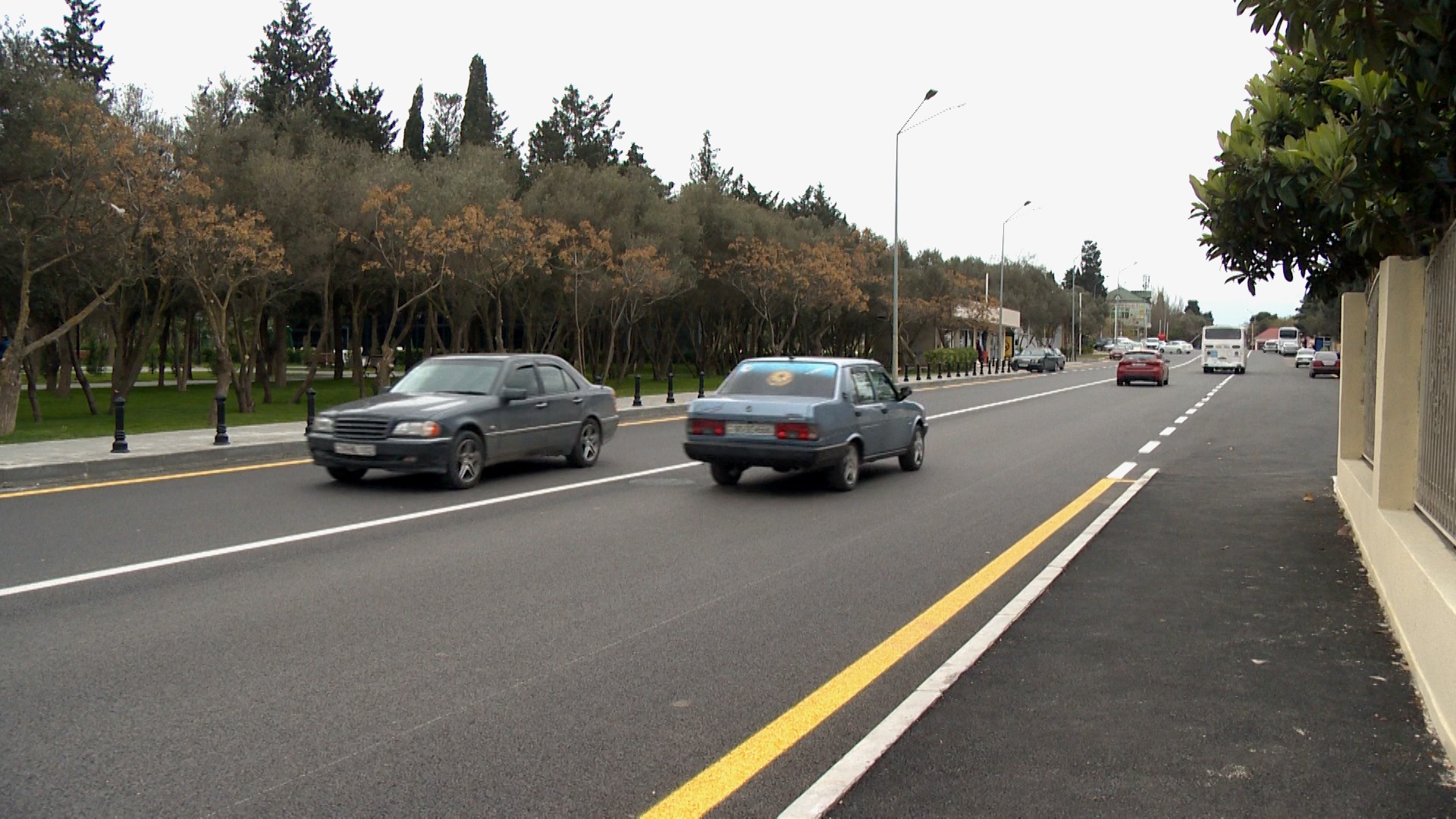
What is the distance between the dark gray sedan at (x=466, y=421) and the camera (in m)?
12.4

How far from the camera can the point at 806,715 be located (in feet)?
16.5

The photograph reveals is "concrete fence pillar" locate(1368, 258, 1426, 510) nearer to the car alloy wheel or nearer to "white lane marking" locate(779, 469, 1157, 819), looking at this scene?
"white lane marking" locate(779, 469, 1157, 819)

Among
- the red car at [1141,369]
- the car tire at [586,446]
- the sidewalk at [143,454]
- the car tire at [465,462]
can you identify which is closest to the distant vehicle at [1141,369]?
the red car at [1141,369]

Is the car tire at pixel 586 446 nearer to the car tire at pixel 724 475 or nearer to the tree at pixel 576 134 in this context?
the car tire at pixel 724 475

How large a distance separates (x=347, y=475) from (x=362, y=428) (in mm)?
1203

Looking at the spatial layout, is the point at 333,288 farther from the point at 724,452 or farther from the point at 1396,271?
the point at 1396,271

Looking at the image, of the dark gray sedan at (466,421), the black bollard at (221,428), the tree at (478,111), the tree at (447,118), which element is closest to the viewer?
the dark gray sedan at (466,421)

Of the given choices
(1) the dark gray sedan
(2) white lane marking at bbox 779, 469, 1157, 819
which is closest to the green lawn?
(1) the dark gray sedan

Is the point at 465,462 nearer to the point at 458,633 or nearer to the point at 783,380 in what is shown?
the point at 783,380

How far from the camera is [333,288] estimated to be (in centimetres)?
3484

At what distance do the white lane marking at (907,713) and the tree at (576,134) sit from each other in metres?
65.2

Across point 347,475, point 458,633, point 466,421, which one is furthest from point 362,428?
point 458,633

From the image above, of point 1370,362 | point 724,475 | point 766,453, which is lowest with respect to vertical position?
point 724,475

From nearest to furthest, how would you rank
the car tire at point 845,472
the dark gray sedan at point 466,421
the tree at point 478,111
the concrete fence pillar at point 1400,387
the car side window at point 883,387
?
1. the concrete fence pillar at point 1400,387
2. the dark gray sedan at point 466,421
3. the car tire at point 845,472
4. the car side window at point 883,387
5. the tree at point 478,111
